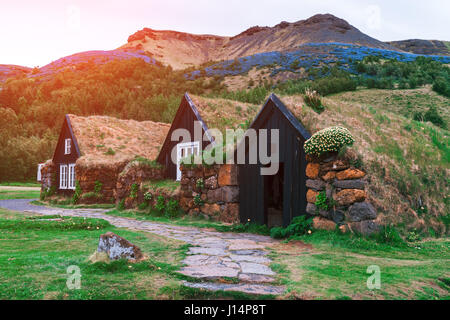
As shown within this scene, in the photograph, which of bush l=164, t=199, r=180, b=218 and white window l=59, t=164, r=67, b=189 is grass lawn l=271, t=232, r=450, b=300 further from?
white window l=59, t=164, r=67, b=189

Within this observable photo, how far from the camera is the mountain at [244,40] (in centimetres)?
7712

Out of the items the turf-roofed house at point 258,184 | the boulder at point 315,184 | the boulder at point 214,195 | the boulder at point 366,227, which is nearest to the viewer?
the boulder at point 366,227

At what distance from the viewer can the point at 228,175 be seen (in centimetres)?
1095

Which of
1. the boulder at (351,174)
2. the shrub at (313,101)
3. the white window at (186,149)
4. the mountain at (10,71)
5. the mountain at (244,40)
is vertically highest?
the mountain at (244,40)

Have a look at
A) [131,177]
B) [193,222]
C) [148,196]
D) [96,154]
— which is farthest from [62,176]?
[193,222]

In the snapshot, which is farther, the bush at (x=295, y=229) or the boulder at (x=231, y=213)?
the boulder at (x=231, y=213)

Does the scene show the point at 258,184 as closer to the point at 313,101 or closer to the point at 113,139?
the point at 313,101

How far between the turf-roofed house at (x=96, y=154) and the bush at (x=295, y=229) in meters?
12.1

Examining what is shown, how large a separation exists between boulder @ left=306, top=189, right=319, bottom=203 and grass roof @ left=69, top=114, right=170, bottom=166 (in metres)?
A: 14.8

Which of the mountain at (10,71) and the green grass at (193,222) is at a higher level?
the mountain at (10,71)

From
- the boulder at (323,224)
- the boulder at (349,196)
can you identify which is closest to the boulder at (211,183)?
the boulder at (323,224)

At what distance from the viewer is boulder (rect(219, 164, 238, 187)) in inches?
430

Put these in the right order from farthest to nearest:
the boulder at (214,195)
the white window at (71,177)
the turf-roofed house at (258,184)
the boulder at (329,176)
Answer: the white window at (71,177) < the boulder at (214,195) < the turf-roofed house at (258,184) < the boulder at (329,176)

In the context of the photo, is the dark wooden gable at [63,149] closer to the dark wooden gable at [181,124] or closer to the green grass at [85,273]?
the dark wooden gable at [181,124]
